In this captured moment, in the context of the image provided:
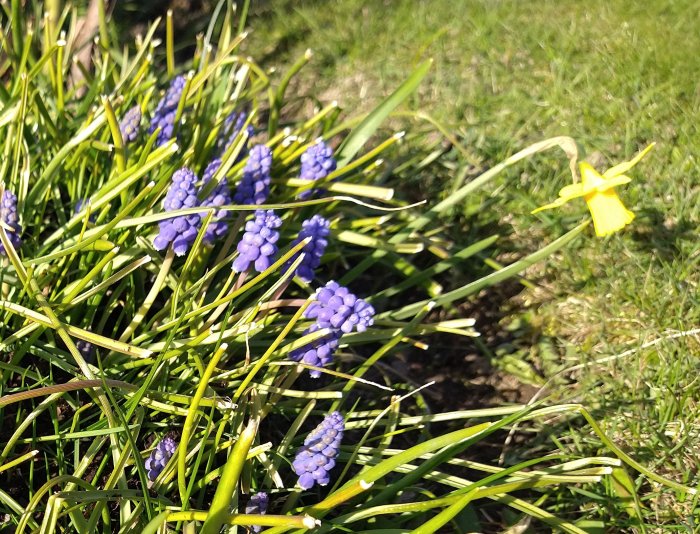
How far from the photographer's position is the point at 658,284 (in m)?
2.43

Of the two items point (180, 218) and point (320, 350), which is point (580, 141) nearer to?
point (320, 350)

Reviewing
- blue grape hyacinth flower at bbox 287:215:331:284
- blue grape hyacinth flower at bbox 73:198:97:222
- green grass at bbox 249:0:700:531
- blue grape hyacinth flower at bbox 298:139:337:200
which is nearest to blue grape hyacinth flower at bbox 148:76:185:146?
blue grape hyacinth flower at bbox 73:198:97:222

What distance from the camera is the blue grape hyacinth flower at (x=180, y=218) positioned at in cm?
185

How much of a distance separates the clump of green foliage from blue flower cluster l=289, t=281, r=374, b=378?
28 millimetres

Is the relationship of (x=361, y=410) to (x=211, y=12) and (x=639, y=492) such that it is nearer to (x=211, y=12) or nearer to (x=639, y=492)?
(x=639, y=492)

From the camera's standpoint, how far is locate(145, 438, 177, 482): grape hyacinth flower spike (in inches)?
69.4

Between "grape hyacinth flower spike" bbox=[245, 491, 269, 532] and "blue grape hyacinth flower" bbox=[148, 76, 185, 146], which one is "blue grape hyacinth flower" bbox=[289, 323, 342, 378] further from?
"blue grape hyacinth flower" bbox=[148, 76, 185, 146]

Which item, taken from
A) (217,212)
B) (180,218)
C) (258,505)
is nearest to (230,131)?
(217,212)

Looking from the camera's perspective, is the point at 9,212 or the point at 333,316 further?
the point at 9,212

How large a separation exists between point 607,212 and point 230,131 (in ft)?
3.96

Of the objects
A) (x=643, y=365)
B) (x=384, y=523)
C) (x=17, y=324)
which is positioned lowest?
(x=384, y=523)

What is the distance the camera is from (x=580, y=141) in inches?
115

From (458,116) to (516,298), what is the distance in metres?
0.94

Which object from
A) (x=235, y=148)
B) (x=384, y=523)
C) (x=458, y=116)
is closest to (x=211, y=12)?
(x=458, y=116)
